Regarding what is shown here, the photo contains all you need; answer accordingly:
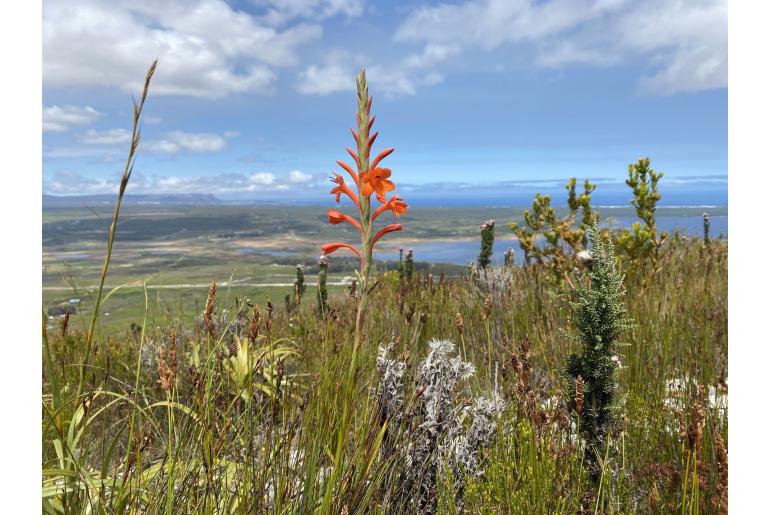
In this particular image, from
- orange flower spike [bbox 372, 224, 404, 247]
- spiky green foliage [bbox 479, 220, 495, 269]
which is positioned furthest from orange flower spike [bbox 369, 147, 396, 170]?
spiky green foliage [bbox 479, 220, 495, 269]

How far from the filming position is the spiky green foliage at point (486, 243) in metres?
7.66

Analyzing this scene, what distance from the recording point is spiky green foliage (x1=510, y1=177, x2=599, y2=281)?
18.6ft

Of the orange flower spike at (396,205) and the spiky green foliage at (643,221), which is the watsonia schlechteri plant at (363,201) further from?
the spiky green foliage at (643,221)

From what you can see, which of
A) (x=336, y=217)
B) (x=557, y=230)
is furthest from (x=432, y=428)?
(x=557, y=230)

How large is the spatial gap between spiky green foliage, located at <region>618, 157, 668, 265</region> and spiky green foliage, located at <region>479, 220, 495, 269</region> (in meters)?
1.74

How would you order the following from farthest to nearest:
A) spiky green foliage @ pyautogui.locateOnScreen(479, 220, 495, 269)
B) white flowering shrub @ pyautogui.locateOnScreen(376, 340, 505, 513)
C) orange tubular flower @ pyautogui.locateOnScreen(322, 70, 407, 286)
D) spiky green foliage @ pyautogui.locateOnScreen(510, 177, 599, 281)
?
spiky green foliage @ pyautogui.locateOnScreen(479, 220, 495, 269)
spiky green foliage @ pyautogui.locateOnScreen(510, 177, 599, 281)
white flowering shrub @ pyautogui.locateOnScreen(376, 340, 505, 513)
orange tubular flower @ pyautogui.locateOnScreen(322, 70, 407, 286)

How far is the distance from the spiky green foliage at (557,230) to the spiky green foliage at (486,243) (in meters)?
0.74

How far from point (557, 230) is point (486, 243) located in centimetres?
201

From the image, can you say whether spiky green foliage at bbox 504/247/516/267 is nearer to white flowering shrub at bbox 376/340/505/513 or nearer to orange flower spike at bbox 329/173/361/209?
white flowering shrub at bbox 376/340/505/513

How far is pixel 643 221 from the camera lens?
689cm

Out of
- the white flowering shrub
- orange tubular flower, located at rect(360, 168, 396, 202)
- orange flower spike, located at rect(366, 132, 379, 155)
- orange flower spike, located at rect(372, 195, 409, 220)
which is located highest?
orange flower spike, located at rect(366, 132, 379, 155)

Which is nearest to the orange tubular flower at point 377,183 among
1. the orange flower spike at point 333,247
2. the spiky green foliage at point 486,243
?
the orange flower spike at point 333,247
